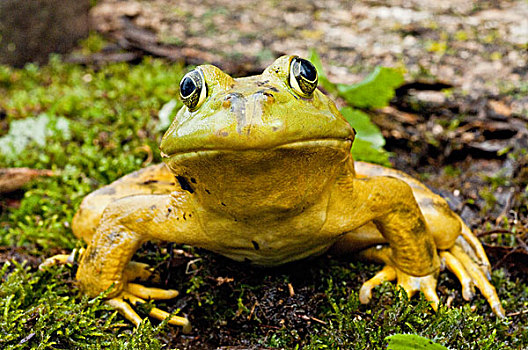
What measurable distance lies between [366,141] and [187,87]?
1890 millimetres

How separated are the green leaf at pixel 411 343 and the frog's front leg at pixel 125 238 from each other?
42.5 inches

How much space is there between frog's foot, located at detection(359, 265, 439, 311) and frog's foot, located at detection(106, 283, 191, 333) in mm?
1002

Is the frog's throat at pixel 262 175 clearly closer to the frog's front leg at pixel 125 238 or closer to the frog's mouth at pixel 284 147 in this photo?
the frog's mouth at pixel 284 147

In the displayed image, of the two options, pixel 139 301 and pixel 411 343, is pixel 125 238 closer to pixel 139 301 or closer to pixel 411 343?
pixel 139 301

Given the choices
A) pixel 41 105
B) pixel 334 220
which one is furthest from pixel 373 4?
pixel 334 220

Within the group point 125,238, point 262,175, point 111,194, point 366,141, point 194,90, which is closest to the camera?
point 262,175

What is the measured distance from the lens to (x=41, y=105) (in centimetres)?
498

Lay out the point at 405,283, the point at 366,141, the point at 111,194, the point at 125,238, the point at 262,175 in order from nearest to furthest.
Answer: the point at 262,175 < the point at 125,238 < the point at 405,283 < the point at 111,194 < the point at 366,141

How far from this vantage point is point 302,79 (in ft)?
6.81

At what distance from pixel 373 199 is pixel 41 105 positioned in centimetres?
391

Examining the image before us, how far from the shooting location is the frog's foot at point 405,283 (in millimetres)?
2658

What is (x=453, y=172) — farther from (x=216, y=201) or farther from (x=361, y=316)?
(x=216, y=201)

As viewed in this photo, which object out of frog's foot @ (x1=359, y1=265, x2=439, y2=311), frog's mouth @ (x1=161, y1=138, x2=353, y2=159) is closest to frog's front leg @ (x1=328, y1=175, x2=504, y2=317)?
frog's foot @ (x1=359, y1=265, x2=439, y2=311)

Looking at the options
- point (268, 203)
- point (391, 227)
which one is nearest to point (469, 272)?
A: point (391, 227)
